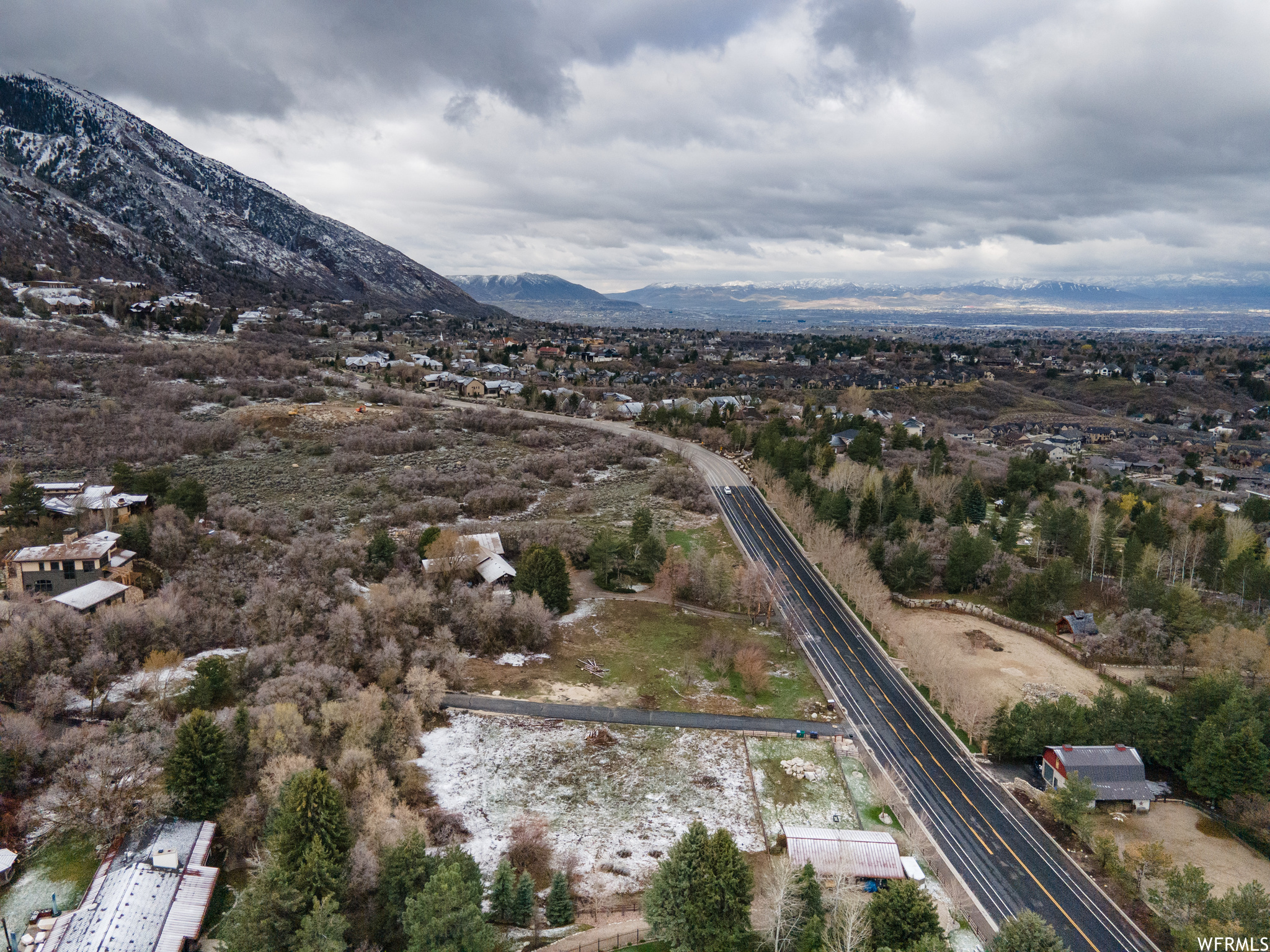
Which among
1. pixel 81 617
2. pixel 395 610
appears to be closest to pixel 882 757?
pixel 395 610

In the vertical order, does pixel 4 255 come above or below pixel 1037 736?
above

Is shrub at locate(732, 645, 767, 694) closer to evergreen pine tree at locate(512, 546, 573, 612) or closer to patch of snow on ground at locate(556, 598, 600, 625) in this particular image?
patch of snow on ground at locate(556, 598, 600, 625)

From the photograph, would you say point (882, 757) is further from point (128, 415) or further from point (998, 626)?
point (128, 415)

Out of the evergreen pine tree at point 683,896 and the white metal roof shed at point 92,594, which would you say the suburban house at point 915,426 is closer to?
the evergreen pine tree at point 683,896

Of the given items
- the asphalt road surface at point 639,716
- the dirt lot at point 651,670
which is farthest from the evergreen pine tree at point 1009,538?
the asphalt road surface at point 639,716

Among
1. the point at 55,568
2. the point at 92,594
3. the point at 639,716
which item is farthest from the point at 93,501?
the point at 639,716

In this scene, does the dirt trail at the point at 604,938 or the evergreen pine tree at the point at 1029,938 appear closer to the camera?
the evergreen pine tree at the point at 1029,938
